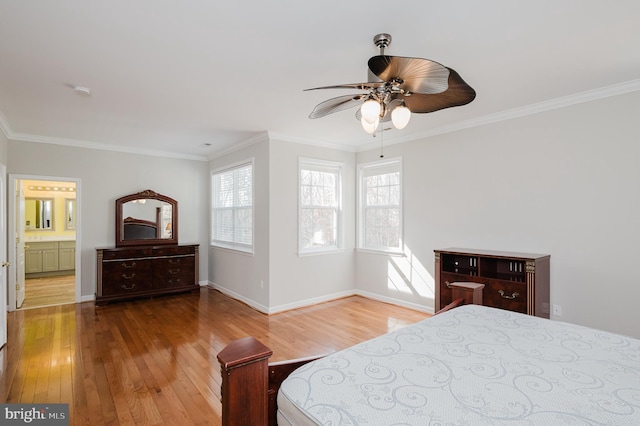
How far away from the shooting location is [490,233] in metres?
3.88

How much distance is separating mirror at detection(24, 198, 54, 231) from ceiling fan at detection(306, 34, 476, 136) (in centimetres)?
757

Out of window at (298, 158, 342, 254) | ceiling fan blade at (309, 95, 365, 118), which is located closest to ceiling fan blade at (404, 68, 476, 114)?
ceiling fan blade at (309, 95, 365, 118)

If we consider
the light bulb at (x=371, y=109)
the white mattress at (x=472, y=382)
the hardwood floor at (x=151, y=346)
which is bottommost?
the hardwood floor at (x=151, y=346)

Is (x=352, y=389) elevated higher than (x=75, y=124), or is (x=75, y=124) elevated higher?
(x=75, y=124)

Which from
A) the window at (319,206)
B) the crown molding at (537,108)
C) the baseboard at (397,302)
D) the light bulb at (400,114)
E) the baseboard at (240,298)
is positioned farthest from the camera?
the window at (319,206)

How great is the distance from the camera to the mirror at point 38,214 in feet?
22.6

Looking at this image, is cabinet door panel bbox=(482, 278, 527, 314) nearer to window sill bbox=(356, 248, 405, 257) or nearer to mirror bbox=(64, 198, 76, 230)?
window sill bbox=(356, 248, 405, 257)

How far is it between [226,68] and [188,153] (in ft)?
12.5

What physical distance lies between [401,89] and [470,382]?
1525 millimetres

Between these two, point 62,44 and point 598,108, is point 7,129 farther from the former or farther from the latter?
point 598,108

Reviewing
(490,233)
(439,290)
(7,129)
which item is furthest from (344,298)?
(7,129)

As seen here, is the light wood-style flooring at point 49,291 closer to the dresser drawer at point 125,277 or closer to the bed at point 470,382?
the dresser drawer at point 125,277

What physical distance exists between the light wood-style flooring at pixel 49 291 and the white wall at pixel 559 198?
220 inches

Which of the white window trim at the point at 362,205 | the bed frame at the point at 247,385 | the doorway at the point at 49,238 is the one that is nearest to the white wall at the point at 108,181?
the doorway at the point at 49,238
